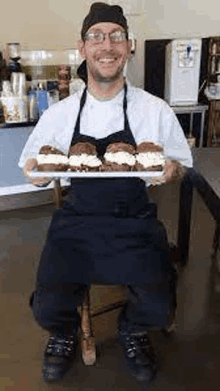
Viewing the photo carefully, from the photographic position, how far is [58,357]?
1.23 meters

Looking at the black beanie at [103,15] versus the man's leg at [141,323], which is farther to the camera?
the black beanie at [103,15]

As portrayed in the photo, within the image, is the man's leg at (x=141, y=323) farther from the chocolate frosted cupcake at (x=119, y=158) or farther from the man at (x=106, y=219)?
the chocolate frosted cupcake at (x=119, y=158)

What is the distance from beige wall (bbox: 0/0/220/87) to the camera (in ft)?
9.38

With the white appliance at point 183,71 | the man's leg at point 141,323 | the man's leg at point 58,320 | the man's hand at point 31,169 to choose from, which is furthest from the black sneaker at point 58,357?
the white appliance at point 183,71

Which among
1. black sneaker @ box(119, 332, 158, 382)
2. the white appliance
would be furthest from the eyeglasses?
the white appliance

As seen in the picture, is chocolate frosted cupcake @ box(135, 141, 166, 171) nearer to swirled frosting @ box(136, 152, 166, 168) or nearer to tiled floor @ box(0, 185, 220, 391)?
swirled frosting @ box(136, 152, 166, 168)

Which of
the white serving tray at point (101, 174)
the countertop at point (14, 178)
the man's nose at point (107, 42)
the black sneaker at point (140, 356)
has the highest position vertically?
the man's nose at point (107, 42)

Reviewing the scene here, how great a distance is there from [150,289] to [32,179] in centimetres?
52

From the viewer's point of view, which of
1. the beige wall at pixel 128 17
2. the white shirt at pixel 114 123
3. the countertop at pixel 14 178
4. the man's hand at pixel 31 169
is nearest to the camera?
the man's hand at pixel 31 169

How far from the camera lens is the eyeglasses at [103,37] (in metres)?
1.23

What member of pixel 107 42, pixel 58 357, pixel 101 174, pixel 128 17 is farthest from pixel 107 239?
pixel 128 17

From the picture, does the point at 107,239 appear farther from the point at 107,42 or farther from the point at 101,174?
the point at 107,42

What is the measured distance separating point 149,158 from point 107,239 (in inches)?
11.3

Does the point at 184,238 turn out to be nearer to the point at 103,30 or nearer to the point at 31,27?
the point at 103,30
